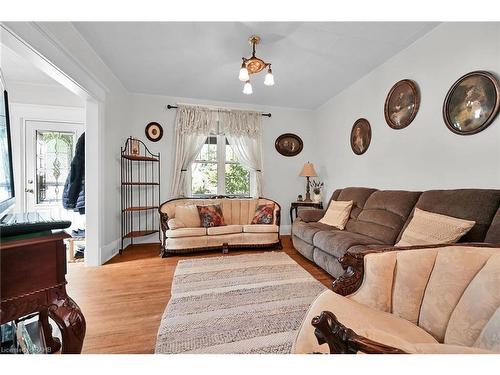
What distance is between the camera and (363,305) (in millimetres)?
1088

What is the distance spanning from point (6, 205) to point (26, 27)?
1311mm

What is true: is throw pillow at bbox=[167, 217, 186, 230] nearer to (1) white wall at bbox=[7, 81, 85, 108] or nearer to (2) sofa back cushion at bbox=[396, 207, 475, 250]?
(1) white wall at bbox=[7, 81, 85, 108]

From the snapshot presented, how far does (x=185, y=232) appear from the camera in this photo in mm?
3066

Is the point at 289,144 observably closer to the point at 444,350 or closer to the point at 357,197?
the point at 357,197

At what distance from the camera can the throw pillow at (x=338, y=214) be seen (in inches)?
113

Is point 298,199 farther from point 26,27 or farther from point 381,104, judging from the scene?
point 26,27

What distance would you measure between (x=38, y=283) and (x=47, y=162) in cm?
355

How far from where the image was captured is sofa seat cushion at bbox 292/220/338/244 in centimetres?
273

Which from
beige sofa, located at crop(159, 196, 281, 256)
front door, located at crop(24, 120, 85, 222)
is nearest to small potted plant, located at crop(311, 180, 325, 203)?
beige sofa, located at crop(159, 196, 281, 256)

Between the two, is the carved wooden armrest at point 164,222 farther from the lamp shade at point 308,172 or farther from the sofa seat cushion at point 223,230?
the lamp shade at point 308,172

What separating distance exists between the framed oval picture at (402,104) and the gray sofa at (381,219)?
2.90ft

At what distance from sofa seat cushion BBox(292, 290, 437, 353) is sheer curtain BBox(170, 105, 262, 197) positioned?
3271mm

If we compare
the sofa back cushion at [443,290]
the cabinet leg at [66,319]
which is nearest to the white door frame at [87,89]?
the cabinet leg at [66,319]

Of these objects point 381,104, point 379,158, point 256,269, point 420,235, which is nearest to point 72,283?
point 256,269
